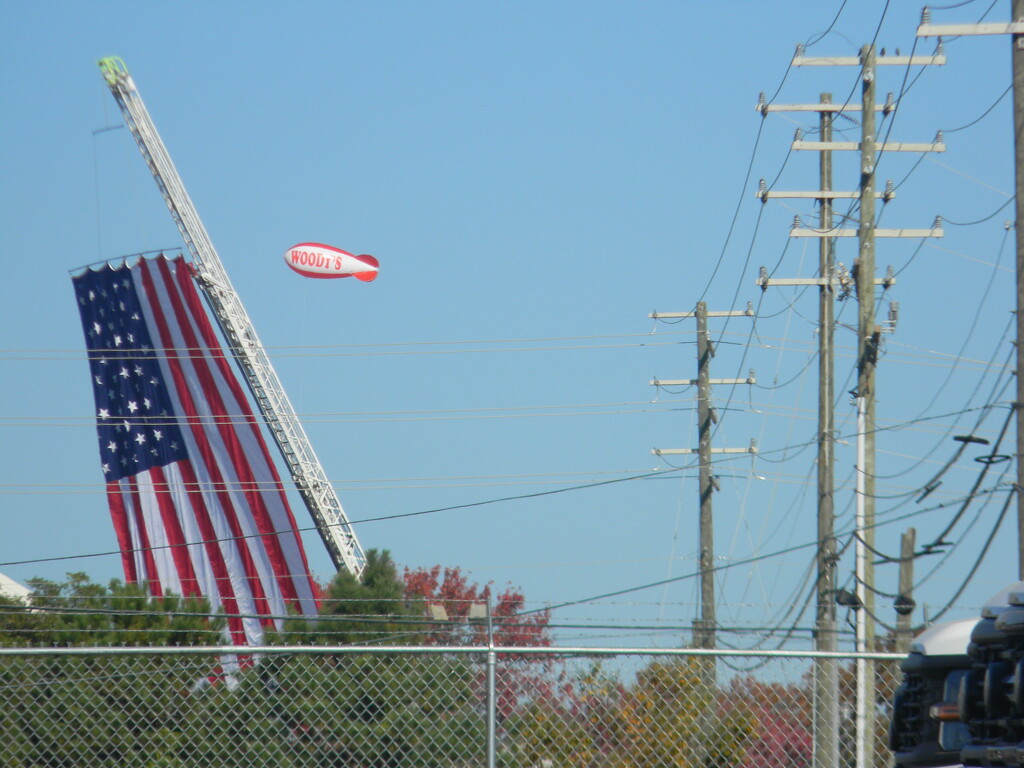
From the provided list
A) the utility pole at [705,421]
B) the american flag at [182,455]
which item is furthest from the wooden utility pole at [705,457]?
the american flag at [182,455]

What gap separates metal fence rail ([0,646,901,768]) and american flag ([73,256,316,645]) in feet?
84.6

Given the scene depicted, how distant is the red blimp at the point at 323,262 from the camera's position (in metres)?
33.3

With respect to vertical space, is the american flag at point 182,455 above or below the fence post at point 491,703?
above

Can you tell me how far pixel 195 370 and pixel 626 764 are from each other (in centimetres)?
2880

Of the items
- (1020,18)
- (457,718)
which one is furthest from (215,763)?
(1020,18)

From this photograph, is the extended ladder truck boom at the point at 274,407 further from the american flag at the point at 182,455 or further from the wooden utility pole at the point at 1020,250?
the wooden utility pole at the point at 1020,250

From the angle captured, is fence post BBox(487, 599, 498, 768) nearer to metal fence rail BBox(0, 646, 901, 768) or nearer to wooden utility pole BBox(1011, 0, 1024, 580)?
metal fence rail BBox(0, 646, 901, 768)

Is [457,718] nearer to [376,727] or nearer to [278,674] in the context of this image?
[376,727]

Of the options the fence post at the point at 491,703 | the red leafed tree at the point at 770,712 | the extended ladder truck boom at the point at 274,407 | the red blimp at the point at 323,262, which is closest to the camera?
the fence post at the point at 491,703

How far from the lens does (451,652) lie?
804cm

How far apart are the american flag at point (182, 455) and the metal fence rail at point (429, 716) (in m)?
25.8

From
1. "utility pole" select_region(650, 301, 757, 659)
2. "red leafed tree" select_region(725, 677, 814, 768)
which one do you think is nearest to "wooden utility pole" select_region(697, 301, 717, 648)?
"utility pole" select_region(650, 301, 757, 659)

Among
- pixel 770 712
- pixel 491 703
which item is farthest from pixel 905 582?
pixel 491 703

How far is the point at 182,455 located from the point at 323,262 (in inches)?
260
